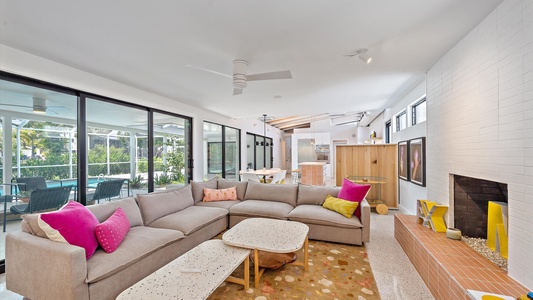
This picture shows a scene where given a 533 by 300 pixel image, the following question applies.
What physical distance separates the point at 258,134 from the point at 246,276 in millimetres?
7977

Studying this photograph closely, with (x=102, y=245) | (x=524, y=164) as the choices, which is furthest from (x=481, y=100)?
(x=102, y=245)

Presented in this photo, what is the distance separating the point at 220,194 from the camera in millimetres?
4219

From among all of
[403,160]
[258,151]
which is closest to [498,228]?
[403,160]

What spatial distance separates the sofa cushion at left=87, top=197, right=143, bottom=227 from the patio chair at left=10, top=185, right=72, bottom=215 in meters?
1.05

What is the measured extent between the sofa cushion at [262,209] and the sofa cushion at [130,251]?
3.66 feet

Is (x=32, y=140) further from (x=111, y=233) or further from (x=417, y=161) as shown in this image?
(x=417, y=161)

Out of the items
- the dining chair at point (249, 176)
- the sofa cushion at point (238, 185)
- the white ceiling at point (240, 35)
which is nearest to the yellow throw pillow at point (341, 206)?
the sofa cushion at point (238, 185)

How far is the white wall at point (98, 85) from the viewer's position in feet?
8.33

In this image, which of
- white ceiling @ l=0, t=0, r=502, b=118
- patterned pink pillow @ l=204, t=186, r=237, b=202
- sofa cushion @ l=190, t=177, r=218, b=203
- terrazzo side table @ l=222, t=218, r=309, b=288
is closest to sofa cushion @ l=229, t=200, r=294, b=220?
patterned pink pillow @ l=204, t=186, r=237, b=202

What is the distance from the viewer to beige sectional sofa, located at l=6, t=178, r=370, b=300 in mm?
1827

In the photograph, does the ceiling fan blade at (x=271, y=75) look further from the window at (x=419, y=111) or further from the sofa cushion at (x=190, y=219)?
the window at (x=419, y=111)

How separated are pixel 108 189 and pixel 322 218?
3.61m

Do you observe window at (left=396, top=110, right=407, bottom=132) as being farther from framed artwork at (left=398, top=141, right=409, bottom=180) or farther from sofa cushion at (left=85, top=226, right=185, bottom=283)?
sofa cushion at (left=85, top=226, right=185, bottom=283)

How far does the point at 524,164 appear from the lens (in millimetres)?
1636
